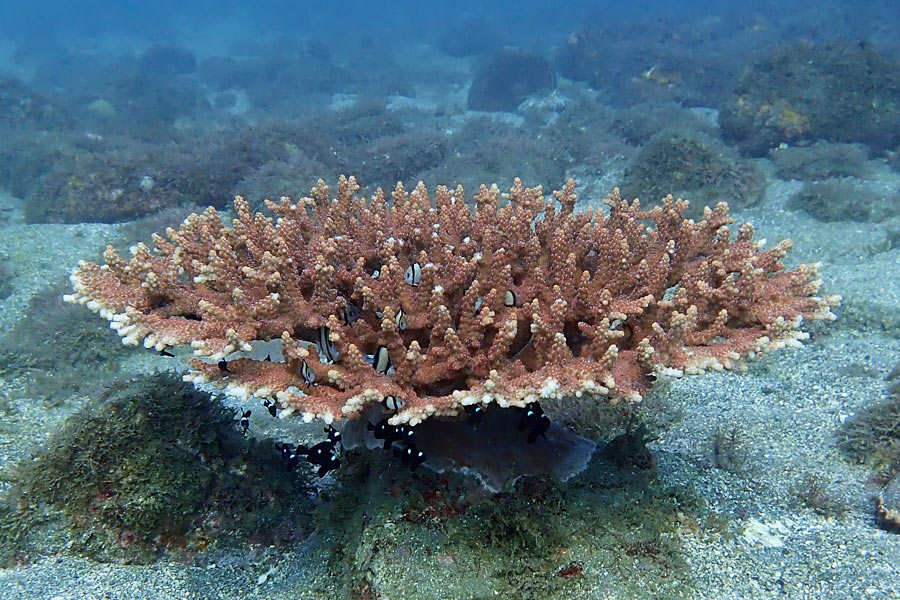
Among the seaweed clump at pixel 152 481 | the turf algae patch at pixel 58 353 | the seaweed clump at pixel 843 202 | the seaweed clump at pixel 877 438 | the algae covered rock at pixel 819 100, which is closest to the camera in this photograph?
the seaweed clump at pixel 152 481

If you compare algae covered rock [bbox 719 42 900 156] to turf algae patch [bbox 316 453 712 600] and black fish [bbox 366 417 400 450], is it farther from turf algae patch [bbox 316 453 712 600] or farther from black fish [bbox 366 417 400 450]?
black fish [bbox 366 417 400 450]

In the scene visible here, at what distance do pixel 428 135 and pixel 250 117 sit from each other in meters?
13.6

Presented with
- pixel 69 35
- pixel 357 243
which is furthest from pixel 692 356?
pixel 69 35

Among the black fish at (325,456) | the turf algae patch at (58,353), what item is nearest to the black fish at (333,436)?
the black fish at (325,456)

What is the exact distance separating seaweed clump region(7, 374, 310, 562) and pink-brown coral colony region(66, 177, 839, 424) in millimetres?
952

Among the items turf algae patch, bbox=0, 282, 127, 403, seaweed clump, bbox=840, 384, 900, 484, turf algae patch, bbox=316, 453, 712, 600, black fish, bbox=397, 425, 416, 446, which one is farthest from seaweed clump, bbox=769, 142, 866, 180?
turf algae patch, bbox=0, 282, 127, 403

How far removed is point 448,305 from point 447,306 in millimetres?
13

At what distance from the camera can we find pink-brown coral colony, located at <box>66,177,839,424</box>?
9.98ft

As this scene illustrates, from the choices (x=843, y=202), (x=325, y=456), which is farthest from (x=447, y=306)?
(x=843, y=202)

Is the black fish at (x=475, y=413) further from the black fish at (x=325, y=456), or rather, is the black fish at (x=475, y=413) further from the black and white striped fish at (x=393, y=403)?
the black fish at (x=325, y=456)

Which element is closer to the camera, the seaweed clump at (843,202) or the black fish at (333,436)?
the black fish at (333,436)

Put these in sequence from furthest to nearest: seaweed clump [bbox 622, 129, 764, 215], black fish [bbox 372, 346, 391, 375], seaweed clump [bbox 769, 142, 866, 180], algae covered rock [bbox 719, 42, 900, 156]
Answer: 1. algae covered rock [bbox 719, 42, 900, 156]
2. seaweed clump [bbox 769, 142, 866, 180]
3. seaweed clump [bbox 622, 129, 764, 215]
4. black fish [bbox 372, 346, 391, 375]

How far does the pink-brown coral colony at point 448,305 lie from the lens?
9.98ft

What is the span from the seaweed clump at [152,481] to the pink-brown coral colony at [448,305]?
0.95 m
